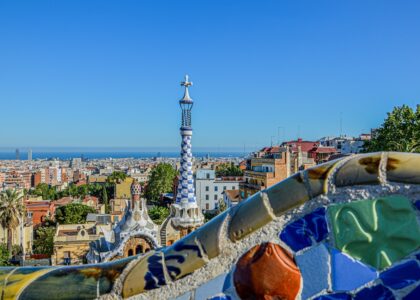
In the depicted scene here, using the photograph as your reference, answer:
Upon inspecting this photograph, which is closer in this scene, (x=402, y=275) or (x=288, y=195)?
(x=402, y=275)

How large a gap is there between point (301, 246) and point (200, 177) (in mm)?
48717

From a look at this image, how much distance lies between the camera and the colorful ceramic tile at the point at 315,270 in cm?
202

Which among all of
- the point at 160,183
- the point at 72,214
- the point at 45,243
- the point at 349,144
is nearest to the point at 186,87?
the point at 45,243

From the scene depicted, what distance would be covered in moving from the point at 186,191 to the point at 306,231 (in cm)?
1345

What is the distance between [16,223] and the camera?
81.3ft

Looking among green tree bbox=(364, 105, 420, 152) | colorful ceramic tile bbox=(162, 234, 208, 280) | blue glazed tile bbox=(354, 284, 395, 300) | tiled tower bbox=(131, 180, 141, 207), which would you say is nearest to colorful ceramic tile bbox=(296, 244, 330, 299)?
blue glazed tile bbox=(354, 284, 395, 300)

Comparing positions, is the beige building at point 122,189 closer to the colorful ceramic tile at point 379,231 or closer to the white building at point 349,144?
the white building at point 349,144

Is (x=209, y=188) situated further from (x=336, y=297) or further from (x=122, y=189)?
(x=336, y=297)

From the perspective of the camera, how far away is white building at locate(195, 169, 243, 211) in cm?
5041

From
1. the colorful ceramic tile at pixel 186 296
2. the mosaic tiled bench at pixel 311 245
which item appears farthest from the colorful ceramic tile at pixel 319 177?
the colorful ceramic tile at pixel 186 296

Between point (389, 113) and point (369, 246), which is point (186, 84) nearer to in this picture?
point (389, 113)

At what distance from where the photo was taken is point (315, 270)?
6.68 feet

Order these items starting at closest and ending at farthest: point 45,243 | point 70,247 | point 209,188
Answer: point 70,247, point 45,243, point 209,188

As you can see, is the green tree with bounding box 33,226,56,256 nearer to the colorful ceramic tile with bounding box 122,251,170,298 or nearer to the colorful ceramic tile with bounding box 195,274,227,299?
the colorful ceramic tile with bounding box 122,251,170,298
